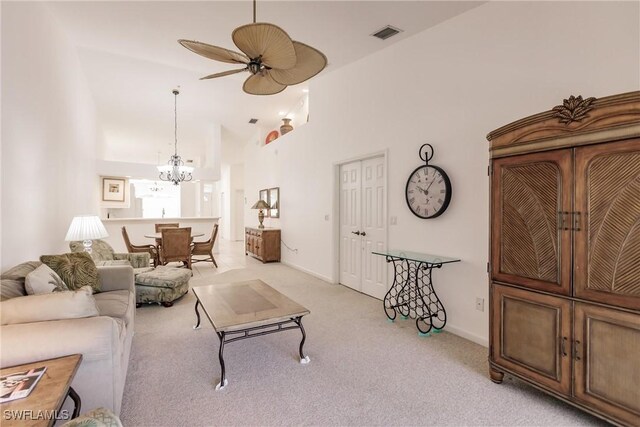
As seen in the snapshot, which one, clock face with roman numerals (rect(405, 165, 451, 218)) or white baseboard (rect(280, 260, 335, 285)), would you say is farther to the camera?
white baseboard (rect(280, 260, 335, 285))

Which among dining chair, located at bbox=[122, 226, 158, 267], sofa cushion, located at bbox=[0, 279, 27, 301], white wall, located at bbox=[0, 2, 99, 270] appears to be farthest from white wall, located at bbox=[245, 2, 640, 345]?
dining chair, located at bbox=[122, 226, 158, 267]

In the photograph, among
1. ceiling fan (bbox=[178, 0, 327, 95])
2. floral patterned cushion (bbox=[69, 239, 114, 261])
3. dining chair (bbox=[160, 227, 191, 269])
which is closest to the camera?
ceiling fan (bbox=[178, 0, 327, 95])

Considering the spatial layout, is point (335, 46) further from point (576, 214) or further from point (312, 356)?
point (312, 356)

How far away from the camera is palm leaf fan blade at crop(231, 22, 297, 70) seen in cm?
190

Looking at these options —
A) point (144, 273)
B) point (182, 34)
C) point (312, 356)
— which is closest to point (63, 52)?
point (182, 34)

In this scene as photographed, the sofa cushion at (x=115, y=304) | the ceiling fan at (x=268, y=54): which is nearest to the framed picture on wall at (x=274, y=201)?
the sofa cushion at (x=115, y=304)

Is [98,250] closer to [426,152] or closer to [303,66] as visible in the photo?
[303,66]

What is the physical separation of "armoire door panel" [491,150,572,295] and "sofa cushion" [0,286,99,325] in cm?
273

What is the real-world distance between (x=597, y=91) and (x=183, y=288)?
482cm

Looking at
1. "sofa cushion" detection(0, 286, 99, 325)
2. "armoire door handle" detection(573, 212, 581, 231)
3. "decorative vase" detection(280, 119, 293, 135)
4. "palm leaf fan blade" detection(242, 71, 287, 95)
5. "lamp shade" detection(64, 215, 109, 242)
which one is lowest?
"sofa cushion" detection(0, 286, 99, 325)

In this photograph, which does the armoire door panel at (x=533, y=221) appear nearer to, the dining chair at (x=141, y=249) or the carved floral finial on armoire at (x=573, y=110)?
the carved floral finial on armoire at (x=573, y=110)

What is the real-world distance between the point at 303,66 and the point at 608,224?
223 cm

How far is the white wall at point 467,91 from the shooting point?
7.34ft

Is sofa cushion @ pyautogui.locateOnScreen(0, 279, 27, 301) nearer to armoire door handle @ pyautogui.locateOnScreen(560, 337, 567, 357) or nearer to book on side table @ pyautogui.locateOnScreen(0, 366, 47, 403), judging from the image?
book on side table @ pyautogui.locateOnScreen(0, 366, 47, 403)
